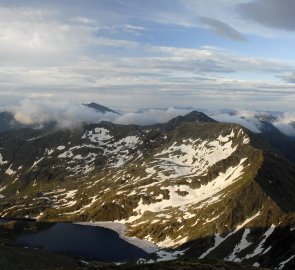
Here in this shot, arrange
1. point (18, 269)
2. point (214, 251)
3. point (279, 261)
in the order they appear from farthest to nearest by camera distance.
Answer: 1. point (214, 251)
2. point (279, 261)
3. point (18, 269)

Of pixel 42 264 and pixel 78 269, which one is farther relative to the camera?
pixel 42 264

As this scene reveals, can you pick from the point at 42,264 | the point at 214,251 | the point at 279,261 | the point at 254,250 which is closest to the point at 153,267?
the point at 42,264

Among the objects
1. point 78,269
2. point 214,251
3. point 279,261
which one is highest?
point 78,269

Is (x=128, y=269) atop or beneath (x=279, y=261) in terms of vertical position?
atop

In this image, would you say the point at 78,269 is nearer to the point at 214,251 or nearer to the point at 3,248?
the point at 3,248

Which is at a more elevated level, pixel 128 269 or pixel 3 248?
pixel 128 269

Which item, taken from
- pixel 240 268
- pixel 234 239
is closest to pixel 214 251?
pixel 234 239

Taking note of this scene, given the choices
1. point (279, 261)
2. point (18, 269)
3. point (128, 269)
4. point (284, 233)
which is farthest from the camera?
point (284, 233)

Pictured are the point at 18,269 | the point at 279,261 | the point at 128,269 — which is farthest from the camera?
the point at 279,261

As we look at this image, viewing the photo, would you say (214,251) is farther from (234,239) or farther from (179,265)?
(179,265)
